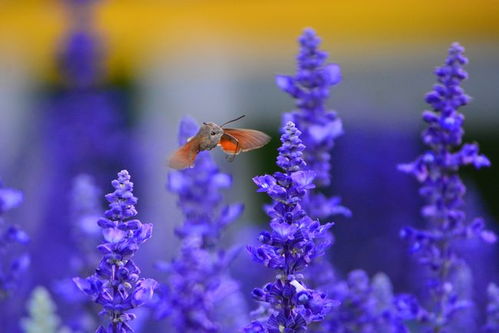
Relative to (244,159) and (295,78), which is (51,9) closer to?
(244,159)

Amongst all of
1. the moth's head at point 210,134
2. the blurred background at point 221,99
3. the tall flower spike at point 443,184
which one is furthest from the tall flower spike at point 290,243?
the blurred background at point 221,99

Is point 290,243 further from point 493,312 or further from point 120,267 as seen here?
point 493,312

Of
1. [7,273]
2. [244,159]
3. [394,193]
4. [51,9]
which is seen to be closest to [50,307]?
[7,273]

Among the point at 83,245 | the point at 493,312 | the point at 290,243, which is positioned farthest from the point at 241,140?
the point at 83,245

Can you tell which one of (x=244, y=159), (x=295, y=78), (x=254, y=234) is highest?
(x=295, y=78)

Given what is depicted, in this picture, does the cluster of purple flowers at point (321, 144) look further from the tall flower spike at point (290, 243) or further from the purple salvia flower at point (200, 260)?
the tall flower spike at point (290, 243)

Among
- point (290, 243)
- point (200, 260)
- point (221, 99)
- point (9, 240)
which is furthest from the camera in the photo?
point (221, 99)
